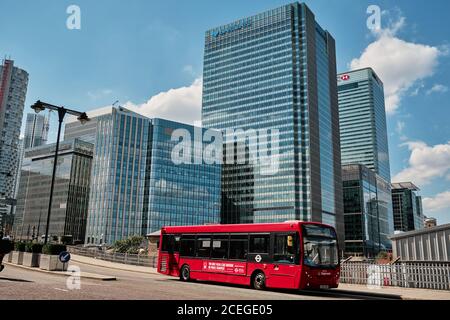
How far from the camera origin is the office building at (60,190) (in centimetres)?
15200

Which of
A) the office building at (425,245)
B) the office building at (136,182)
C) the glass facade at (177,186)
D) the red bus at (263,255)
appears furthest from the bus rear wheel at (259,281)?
the office building at (136,182)

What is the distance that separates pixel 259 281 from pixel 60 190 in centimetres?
15200

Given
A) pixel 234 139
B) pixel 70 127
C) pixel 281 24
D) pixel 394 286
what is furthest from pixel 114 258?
pixel 70 127

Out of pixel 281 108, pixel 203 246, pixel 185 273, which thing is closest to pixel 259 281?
pixel 203 246

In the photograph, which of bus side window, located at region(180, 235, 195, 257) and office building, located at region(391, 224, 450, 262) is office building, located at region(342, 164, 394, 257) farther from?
bus side window, located at region(180, 235, 195, 257)

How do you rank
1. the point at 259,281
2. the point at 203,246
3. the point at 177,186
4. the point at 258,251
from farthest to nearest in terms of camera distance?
the point at 177,186, the point at 203,246, the point at 258,251, the point at 259,281

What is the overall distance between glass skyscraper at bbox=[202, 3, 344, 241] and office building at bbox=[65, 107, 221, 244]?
27755 millimetres

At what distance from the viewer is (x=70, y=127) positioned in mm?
174875

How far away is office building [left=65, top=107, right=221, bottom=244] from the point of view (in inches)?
5094

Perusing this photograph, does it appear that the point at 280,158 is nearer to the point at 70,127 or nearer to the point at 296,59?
the point at 296,59

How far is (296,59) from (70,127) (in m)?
100

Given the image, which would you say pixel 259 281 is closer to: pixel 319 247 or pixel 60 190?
pixel 319 247

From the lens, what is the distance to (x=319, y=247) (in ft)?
59.1

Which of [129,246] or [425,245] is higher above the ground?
[425,245]
